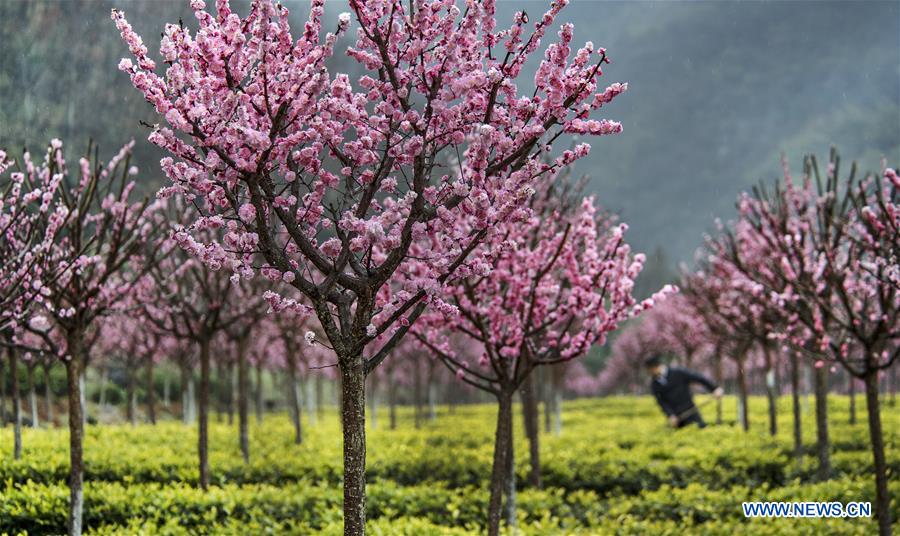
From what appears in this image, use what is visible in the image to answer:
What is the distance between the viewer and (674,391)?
19.1 m

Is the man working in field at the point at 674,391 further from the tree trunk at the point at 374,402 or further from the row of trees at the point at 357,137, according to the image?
the row of trees at the point at 357,137

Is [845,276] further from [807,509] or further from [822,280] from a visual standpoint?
[807,509]

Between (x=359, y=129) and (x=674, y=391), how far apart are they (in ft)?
57.2

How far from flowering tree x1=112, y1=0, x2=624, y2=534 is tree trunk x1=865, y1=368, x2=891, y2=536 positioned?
529 cm

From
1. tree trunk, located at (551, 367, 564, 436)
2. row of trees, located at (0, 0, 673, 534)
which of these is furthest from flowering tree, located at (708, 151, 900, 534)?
tree trunk, located at (551, 367, 564, 436)

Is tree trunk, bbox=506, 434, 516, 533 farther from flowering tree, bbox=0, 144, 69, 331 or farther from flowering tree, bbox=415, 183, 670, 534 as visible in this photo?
flowering tree, bbox=0, 144, 69, 331

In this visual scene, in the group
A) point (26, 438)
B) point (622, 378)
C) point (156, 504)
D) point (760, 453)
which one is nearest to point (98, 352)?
point (26, 438)

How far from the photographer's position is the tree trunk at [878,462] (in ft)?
21.7

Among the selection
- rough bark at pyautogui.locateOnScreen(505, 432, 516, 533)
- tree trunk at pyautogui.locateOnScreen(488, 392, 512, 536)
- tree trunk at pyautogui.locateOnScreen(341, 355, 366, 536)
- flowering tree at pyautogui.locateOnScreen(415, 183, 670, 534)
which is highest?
flowering tree at pyautogui.locateOnScreen(415, 183, 670, 534)

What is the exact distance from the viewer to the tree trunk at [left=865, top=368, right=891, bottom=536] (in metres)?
6.60

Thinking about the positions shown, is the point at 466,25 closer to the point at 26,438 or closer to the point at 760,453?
the point at 760,453

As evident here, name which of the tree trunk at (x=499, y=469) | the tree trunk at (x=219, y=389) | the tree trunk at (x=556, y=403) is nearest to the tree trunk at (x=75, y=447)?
the tree trunk at (x=499, y=469)

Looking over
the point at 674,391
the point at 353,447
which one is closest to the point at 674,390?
the point at 674,391

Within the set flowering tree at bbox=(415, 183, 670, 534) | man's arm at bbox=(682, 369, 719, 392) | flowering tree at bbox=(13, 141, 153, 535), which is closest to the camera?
flowering tree at bbox=(415, 183, 670, 534)
